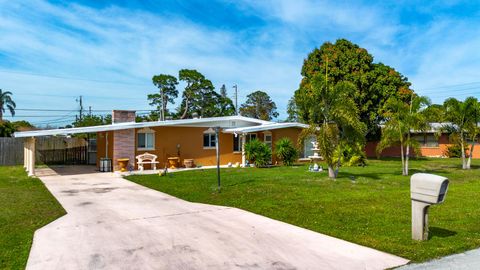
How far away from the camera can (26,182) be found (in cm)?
1416

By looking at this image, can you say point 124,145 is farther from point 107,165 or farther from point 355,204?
point 355,204

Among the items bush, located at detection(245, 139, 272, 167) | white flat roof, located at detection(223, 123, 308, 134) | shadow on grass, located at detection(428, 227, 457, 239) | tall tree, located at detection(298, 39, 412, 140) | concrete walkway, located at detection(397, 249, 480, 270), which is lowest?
concrete walkway, located at detection(397, 249, 480, 270)

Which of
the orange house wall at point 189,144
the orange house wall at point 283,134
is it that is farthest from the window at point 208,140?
the orange house wall at point 283,134

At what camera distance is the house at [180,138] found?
1878 centimetres

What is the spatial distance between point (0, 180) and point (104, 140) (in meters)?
6.52

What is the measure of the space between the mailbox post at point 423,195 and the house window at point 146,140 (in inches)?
619

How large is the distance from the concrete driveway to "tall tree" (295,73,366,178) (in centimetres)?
644

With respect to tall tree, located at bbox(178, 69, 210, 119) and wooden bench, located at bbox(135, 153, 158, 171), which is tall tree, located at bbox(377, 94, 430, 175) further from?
tall tree, located at bbox(178, 69, 210, 119)

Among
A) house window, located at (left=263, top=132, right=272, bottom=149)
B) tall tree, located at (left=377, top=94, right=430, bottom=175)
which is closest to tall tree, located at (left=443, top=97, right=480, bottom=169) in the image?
tall tree, located at (left=377, top=94, right=430, bottom=175)

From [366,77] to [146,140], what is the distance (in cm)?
1596

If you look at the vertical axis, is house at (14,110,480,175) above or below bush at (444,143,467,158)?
above

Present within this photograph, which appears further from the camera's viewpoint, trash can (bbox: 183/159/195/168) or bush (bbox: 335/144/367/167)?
bush (bbox: 335/144/367/167)

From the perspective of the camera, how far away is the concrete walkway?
4.71 metres

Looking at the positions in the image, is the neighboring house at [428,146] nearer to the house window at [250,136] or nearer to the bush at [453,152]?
the bush at [453,152]
